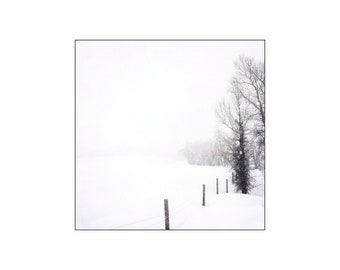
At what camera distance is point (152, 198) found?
14.6 feet

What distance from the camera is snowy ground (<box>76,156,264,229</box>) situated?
4305 mm

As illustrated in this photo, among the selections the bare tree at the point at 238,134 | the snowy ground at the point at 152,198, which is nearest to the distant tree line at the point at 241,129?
the bare tree at the point at 238,134

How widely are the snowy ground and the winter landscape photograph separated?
0.01 m

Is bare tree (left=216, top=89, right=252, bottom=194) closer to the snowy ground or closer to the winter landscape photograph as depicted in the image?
the winter landscape photograph

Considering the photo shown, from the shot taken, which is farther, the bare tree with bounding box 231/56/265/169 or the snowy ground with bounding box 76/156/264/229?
the bare tree with bounding box 231/56/265/169

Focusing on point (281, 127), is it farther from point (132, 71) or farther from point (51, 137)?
point (51, 137)

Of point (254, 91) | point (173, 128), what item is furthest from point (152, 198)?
point (254, 91)

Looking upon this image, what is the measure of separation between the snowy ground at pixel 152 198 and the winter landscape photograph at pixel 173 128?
0.01 meters

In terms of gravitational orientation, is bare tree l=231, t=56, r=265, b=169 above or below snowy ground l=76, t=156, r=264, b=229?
above

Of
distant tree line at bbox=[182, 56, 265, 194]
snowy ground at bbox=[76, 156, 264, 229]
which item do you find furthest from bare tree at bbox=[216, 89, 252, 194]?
snowy ground at bbox=[76, 156, 264, 229]

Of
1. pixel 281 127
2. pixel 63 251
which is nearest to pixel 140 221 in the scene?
pixel 63 251

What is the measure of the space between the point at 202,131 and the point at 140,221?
5.23 feet

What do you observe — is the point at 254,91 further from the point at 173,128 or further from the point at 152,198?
the point at 152,198

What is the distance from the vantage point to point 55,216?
4.26 meters
